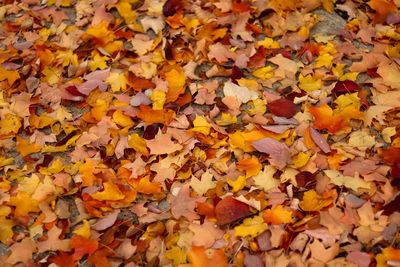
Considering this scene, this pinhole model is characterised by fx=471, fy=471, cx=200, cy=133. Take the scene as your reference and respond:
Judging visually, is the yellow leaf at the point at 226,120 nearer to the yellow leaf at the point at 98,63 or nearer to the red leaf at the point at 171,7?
the yellow leaf at the point at 98,63

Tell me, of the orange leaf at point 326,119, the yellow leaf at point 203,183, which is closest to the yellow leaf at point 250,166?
the yellow leaf at point 203,183

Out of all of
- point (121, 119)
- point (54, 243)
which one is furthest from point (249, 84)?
point (54, 243)

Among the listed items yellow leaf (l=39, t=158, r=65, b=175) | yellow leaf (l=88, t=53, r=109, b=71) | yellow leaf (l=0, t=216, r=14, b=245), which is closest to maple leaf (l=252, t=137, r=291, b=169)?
yellow leaf (l=39, t=158, r=65, b=175)

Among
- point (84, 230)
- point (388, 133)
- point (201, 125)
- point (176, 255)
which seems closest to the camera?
point (176, 255)

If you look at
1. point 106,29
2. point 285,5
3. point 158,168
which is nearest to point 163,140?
point 158,168

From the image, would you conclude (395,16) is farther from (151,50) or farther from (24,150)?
(24,150)

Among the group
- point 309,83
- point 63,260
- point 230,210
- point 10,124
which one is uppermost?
point 309,83

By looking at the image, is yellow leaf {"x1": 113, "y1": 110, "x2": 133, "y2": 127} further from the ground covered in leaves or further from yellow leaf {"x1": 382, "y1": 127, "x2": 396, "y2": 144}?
yellow leaf {"x1": 382, "y1": 127, "x2": 396, "y2": 144}

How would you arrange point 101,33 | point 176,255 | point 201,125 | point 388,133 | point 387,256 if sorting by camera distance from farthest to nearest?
point 101,33, point 201,125, point 388,133, point 176,255, point 387,256

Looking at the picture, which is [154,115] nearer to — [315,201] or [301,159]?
[301,159]
